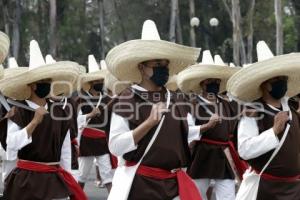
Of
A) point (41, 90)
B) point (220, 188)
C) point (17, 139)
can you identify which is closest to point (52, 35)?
point (220, 188)

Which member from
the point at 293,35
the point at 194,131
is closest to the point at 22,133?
the point at 194,131

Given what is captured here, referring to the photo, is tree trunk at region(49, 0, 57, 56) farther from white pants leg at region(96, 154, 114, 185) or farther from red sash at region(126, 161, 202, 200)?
red sash at region(126, 161, 202, 200)

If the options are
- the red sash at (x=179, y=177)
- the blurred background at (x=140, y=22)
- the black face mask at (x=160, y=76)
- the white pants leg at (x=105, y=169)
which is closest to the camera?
the red sash at (x=179, y=177)

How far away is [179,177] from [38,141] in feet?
5.23

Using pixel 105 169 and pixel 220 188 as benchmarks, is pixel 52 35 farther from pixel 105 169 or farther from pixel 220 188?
pixel 220 188

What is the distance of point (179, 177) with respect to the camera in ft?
19.6

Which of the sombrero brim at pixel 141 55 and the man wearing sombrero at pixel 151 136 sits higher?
the sombrero brim at pixel 141 55

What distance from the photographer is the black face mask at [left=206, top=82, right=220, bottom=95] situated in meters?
9.21

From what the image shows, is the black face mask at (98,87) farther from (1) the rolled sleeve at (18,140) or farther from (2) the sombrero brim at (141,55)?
(2) the sombrero brim at (141,55)

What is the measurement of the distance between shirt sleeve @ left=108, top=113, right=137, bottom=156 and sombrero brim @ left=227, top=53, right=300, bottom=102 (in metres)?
1.08

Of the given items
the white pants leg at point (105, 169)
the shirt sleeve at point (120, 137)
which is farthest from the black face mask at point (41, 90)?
the white pants leg at point (105, 169)

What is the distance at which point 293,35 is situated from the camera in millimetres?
50312

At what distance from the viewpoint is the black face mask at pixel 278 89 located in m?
6.31

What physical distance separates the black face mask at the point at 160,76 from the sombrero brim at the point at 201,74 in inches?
118
